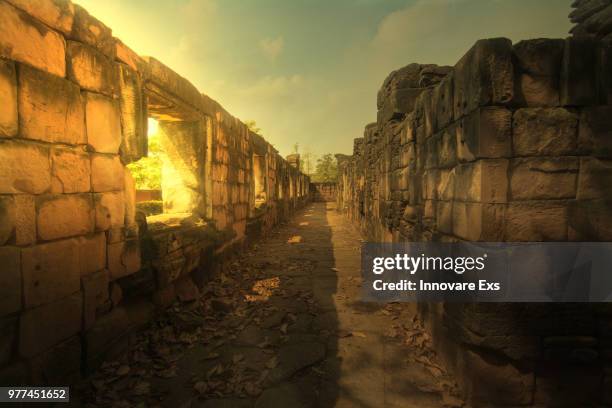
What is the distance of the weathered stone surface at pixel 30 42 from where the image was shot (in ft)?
5.53

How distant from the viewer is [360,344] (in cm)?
281

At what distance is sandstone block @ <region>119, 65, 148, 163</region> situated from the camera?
264 cm

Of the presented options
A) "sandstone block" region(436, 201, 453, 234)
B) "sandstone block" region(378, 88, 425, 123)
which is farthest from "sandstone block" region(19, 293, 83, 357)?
"sandstone block" region(378, 88, 425, 123)

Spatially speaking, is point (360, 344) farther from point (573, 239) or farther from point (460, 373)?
point (573, 239)

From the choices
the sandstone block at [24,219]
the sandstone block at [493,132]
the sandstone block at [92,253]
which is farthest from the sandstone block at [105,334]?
the sandstone block at [493,132]

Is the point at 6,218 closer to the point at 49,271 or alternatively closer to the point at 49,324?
the point at 49,271

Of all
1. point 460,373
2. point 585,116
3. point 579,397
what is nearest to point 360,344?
point 460,373

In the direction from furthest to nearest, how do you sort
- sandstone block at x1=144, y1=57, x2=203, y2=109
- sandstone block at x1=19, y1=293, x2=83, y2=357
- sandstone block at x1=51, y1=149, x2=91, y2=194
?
sandstone block at x1=144, y1=57, x2=203, y2=109 → sandstone block at x1=51, y1=149, x2=91, y2=194 → sandstone block at x1=19, y1=293, x2=83, y2=357

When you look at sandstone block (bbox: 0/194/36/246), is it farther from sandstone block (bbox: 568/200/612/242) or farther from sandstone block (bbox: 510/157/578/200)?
sandstone block (bbox: 568/200/612/242)

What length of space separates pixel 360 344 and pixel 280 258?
338cm

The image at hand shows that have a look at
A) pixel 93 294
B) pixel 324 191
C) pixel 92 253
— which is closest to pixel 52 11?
pixel 92 253

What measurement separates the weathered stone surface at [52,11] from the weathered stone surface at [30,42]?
39mm

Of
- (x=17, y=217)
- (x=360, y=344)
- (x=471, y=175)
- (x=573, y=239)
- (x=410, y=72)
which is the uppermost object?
(x=410, y=72)

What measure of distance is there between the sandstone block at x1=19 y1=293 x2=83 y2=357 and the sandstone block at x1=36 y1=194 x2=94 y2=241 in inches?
18.3
